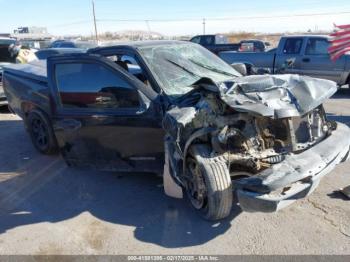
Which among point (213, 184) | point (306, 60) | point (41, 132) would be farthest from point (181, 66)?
point (306, 60)

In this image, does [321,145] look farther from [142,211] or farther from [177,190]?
[142,211]

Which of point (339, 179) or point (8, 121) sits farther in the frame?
point (8, 121)

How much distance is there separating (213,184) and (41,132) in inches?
138

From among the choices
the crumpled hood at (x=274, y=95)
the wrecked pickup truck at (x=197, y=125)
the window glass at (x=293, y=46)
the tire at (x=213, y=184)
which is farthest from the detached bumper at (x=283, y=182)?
the window glass at (x=293, y=46)

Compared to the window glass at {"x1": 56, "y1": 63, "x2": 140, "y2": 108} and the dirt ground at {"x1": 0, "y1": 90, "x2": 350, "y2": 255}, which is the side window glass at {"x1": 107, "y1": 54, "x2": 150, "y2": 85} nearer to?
the window glass at {"x1": 56, "y1": 63, "x2": 140, "y2": 108}

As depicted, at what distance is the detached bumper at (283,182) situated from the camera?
9.92 ft

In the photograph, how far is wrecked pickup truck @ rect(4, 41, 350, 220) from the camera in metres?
3.28

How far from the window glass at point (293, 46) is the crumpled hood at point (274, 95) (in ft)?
24.1

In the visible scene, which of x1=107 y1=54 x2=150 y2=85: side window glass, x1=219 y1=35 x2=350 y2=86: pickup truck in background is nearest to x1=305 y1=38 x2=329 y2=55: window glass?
x1=219 y1=35 x2=350 y2=86: pickup truck in background

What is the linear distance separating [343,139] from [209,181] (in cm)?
151

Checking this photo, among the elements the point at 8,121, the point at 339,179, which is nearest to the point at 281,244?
the point at 339,179

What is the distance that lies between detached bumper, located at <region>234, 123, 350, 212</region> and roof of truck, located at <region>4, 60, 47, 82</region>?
3.88 m

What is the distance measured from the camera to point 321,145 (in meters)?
3.54

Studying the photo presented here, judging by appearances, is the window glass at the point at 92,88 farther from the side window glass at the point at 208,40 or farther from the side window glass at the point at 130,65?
the side window glass at the point at 208,40
